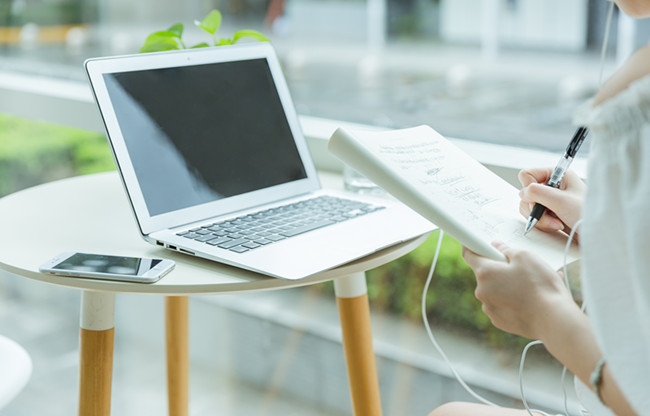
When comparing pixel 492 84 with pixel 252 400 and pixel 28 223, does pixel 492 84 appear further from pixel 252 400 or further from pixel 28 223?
pixel 28 223

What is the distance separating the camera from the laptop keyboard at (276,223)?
964mm

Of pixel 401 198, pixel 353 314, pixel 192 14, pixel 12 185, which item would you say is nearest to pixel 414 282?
pixel 353 314

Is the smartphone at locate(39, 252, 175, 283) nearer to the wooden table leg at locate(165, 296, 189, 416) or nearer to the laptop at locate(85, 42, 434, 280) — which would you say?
the laptop at locate(85, 42, 434, 280)

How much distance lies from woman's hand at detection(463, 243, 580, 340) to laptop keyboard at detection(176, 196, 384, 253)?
0.33 meters

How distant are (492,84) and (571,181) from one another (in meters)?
9.19

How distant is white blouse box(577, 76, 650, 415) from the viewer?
564 millimetres

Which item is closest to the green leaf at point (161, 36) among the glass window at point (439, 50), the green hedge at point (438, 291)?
the green hedge at point (438, 291)

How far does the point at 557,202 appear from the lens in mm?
885

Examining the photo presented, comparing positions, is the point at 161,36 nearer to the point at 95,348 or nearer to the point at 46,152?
the point at 95,348

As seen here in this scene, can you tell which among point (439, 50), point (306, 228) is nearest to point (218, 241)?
point (306, 228)

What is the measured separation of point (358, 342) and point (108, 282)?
1.65 ft

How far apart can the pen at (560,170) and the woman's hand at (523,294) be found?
17 centimetres

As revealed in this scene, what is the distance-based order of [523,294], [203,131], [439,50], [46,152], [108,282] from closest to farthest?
[523,294] → [108,282] → [203,131] → [46,152] → [439,50]

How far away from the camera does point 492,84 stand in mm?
9773
